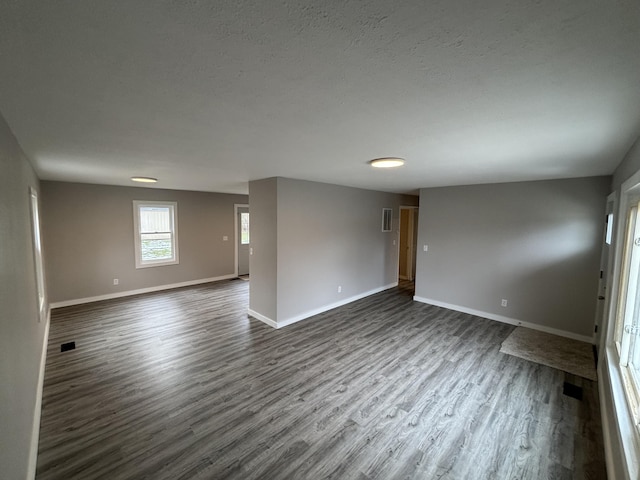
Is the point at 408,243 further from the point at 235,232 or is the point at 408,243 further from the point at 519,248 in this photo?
the point at 235,232

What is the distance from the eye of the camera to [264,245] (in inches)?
168

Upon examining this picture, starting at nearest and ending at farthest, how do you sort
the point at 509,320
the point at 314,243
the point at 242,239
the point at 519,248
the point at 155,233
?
the point at 519,248
the point at 509,320
the point at 314,243
the point at 155,233
the point at 242,239

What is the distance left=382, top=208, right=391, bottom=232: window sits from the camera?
241 inches

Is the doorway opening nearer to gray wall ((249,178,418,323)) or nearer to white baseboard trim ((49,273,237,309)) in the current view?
gray wall ((249,178,418,323))

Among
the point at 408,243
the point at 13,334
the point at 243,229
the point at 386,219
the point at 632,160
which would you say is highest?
the point at 632,160

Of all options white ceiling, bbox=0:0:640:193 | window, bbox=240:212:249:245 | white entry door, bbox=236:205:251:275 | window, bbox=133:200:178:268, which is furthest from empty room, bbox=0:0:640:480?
window, bbox=240:212:249:245

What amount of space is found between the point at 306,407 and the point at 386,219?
4570 millimetres

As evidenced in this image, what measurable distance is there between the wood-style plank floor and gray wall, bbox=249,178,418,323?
0.67 meters

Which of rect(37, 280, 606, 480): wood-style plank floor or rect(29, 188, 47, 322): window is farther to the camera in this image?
rect(29, 188, 47, 322): window

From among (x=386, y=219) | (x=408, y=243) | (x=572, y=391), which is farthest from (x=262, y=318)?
(x=408, y=243)

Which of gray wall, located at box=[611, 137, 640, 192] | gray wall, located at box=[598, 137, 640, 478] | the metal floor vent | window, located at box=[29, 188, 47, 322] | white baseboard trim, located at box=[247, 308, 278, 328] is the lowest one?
the metal floor vent

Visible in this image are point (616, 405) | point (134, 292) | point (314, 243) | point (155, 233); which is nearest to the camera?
point (616, 405)

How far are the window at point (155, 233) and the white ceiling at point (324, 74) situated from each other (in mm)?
3896

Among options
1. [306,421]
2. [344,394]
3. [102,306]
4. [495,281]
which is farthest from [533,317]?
[102,306]
